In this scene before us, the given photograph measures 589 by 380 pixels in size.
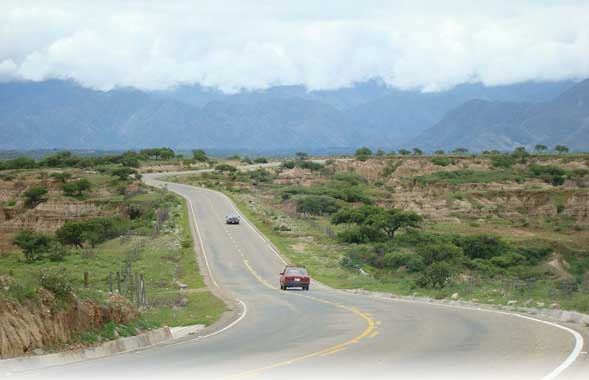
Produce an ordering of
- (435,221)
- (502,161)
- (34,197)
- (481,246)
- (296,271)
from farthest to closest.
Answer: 1. (502,161)
2. (34,197)
3. (435,221)
4. (481,246)
5. (296,271)

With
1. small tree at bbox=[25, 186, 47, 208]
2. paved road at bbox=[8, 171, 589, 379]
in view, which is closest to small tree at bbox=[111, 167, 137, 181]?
small tree at bbox=[25, 186, 47, 208]

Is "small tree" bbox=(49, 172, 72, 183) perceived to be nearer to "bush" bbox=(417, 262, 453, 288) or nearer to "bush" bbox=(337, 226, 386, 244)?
"bush" bbox=(337, 226, 386, 244)

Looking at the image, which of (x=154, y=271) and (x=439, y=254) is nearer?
(x=154, y=271)

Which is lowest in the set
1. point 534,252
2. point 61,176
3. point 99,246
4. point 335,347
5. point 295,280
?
point 99,246

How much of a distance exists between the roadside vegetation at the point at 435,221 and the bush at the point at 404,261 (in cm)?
9

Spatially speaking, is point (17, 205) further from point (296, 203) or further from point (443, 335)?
point (443, 335)

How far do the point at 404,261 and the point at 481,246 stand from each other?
564 inches

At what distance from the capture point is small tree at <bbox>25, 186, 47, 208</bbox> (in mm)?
95969

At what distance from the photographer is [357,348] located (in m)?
17.0

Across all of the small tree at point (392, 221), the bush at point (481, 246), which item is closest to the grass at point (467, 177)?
the small tree at point (392, 221)

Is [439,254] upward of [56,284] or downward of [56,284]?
downward

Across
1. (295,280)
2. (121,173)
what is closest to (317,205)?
(121,173)

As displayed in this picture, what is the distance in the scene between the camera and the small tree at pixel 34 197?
9597cm

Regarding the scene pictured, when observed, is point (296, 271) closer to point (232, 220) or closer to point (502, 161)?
point (232, 220)
